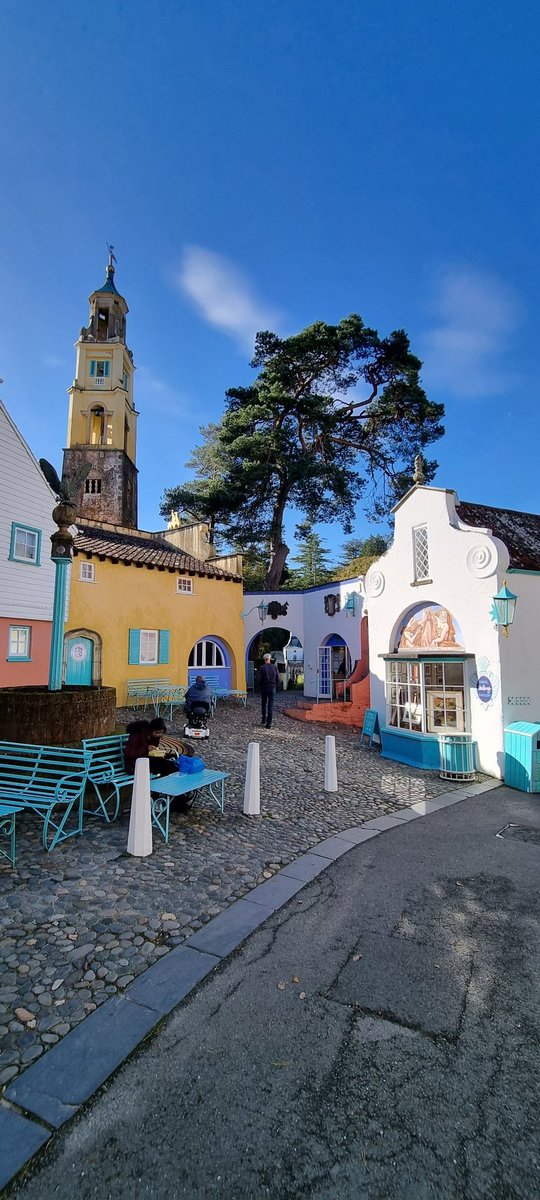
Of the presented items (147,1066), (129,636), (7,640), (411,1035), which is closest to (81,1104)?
(147,1066)

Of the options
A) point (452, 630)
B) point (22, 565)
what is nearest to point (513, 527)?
point (452, 630)

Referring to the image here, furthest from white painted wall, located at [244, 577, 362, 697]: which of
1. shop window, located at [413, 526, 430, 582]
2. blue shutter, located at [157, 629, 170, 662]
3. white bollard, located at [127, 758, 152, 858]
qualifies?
white bollard, located at [127, 758, 152, 858]

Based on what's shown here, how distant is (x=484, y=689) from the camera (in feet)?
31.4

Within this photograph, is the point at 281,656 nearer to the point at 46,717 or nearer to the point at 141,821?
the point at 46,717

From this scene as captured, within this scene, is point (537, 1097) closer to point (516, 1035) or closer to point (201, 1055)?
point (516, 1035)

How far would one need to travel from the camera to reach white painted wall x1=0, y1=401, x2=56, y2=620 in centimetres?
1379

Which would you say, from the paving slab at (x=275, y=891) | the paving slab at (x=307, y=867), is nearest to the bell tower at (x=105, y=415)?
the paving slab at (x=307, y=867)

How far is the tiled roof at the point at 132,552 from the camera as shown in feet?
54.7

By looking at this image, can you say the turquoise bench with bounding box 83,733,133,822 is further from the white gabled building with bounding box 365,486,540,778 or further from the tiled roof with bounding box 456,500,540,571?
the tiled roof with bounding box 456,500,540,571

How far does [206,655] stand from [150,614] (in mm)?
3519

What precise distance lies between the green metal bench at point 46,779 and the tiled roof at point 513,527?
27.9 feet

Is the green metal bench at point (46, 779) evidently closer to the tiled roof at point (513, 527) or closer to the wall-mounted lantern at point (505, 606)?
the wall-mounted lantern at point (505, 606)

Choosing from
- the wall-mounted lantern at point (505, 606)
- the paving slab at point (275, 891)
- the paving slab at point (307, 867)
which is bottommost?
the paving slab at point (307, 867)

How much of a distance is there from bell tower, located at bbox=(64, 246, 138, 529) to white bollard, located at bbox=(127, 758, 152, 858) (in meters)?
28.0
